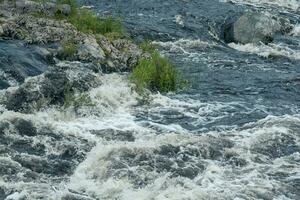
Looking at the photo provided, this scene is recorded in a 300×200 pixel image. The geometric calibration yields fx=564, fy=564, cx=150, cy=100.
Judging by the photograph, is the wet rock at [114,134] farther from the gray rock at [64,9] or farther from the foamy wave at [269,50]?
the foamy wave at [269,50]

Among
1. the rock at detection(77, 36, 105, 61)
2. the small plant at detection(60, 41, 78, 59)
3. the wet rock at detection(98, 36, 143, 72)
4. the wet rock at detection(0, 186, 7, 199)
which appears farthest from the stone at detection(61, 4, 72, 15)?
the wet rock at detection(0, 186, 7, 199)

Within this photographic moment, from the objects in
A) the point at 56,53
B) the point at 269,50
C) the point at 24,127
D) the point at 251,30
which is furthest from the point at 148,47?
the point at 24,127

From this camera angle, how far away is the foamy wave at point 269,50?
59.1 ft

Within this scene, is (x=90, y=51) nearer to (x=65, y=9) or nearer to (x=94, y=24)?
(x=94, y=24)

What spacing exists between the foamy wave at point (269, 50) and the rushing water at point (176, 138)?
0.10 meters

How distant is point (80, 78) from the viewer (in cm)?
1429

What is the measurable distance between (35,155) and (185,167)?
2884mm

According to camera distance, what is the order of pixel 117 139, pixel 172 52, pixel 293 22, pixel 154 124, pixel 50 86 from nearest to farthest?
pixel 117 139, pixel 154 124, pixel 50 86, pixel 172 52, pixel 293 22

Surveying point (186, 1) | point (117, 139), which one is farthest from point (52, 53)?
point (186, 1)

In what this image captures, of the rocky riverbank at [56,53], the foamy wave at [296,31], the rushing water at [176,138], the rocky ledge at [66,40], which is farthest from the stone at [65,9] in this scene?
the foamy wave at [296,31]

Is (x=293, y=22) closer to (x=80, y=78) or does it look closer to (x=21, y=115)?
(x=80, y=78)

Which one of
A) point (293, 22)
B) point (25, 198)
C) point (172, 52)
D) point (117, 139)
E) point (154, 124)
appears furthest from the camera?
point (293, 22)

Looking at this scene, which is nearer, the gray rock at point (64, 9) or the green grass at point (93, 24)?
the green grass at point (93, 24)

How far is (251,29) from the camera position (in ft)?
63.2
